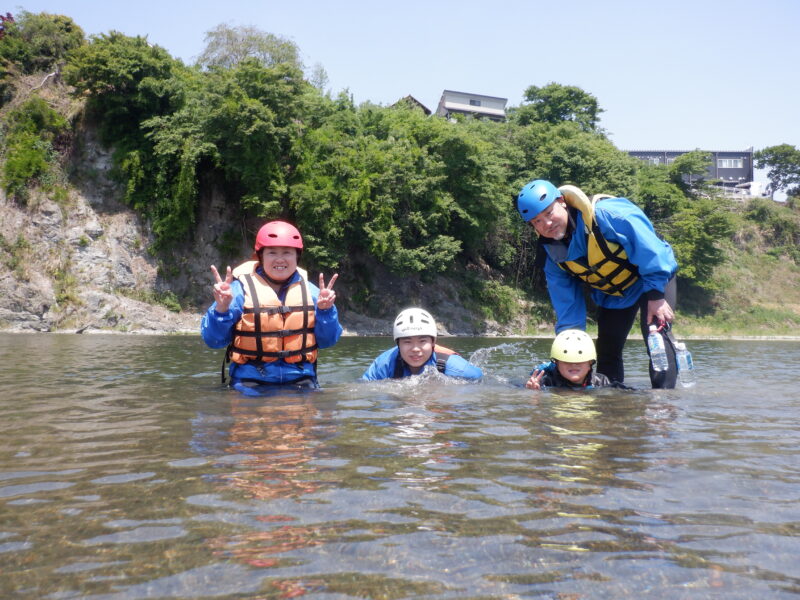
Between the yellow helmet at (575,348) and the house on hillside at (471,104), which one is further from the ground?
the house on hillside at (471,104)

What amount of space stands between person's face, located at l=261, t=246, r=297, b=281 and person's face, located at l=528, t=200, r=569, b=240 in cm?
260

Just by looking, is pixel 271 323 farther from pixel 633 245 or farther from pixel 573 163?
pixel 573 163

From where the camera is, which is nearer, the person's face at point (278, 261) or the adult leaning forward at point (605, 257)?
the adult leaning forward at point (605, 257)

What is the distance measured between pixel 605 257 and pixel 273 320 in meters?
3.58

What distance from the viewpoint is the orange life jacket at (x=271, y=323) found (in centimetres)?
724

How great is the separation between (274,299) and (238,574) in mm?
5030

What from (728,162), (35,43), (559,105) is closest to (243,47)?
(35,43)

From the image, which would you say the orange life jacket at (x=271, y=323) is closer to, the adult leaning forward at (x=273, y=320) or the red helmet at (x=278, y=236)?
the adult leaning forward at (x=273, y=320)

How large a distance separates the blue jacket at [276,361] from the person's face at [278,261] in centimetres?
18

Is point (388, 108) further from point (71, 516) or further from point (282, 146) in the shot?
point (71, 516)

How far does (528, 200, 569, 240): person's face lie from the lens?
A: 686 cm

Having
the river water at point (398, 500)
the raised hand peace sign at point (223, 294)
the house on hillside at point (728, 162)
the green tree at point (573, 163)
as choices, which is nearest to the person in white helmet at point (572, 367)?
the river water at point (398, 500)

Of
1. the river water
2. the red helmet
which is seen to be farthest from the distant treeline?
the river water

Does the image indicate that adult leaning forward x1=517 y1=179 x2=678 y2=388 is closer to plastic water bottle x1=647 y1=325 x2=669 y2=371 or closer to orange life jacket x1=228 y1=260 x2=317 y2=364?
plastic water bottle x1=647 y1=325 x2=669 y2=371
